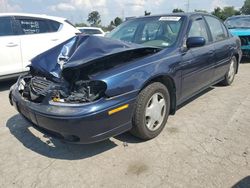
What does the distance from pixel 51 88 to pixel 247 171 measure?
223cm

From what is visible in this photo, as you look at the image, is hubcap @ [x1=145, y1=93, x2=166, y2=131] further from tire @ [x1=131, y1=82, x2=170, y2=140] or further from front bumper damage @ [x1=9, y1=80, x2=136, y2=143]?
front bumper damage @ [x1=9, y1=80, x2=136, y2=143]

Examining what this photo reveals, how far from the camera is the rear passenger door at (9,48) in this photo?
5.80 meters

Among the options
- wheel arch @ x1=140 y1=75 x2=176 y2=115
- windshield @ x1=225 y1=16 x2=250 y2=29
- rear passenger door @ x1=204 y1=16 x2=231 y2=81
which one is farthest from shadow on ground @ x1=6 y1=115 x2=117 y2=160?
windshield @ x1=225 y1=16 x2=250 y2=29

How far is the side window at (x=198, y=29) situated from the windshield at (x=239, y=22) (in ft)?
18.1

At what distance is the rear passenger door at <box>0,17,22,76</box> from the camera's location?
580cm

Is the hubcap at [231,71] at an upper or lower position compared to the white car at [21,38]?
lower

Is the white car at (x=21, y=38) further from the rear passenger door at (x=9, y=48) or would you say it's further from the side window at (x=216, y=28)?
the side window at (x=216, y=28)

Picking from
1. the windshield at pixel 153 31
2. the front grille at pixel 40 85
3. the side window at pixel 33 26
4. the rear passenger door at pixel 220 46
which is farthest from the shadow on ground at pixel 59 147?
the side window at pixel 33 26

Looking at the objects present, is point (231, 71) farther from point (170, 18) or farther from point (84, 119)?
point (84, 119)

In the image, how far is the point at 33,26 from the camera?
6336 millimetres

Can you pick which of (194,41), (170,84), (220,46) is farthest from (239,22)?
(170,84)

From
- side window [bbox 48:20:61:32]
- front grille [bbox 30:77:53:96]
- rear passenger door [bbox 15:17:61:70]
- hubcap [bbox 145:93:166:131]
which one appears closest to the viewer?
front grille [bbox 30:77:53:96]

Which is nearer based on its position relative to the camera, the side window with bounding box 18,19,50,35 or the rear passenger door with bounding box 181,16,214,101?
the rear passenger door with bounding box 181,16,214,101

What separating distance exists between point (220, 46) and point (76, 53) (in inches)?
114
